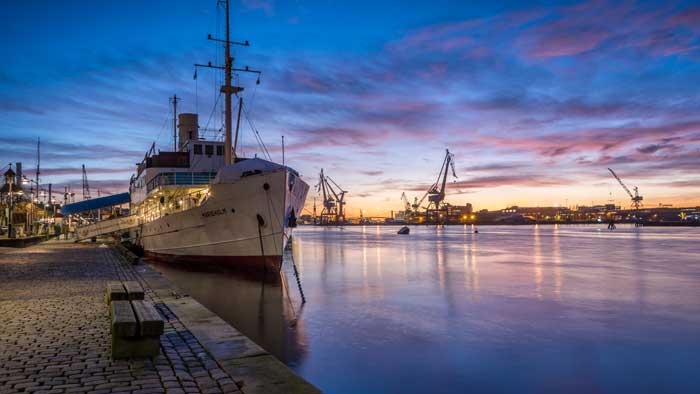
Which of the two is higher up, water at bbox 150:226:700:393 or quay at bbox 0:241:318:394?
quay at bbox 0:241:318:394

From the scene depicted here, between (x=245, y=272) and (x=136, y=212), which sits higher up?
(x=136, y=212)

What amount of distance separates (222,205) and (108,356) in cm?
1875

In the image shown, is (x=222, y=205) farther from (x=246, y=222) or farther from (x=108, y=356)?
(x=108, y=356)

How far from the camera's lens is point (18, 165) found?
5259 cm

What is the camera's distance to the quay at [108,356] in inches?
230

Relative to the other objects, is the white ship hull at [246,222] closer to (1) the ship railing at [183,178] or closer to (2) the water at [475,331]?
(2) the water at [475,331]

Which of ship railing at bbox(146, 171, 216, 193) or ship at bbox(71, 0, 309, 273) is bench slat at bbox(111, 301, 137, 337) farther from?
ship railing at bbox(146, 171, 216, 193)

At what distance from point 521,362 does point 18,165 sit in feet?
196

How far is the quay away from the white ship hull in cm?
1149

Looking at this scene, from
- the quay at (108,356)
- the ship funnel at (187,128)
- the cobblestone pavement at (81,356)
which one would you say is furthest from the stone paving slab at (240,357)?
the ship funnel at (187,128)

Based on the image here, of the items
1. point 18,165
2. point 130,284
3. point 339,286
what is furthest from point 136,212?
point 130,284

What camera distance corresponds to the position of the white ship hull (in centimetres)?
2370

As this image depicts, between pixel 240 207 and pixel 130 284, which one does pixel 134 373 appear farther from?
pixel 240 207

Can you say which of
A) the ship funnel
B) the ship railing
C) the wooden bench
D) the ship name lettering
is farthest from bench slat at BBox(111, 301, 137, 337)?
the ship funnel
